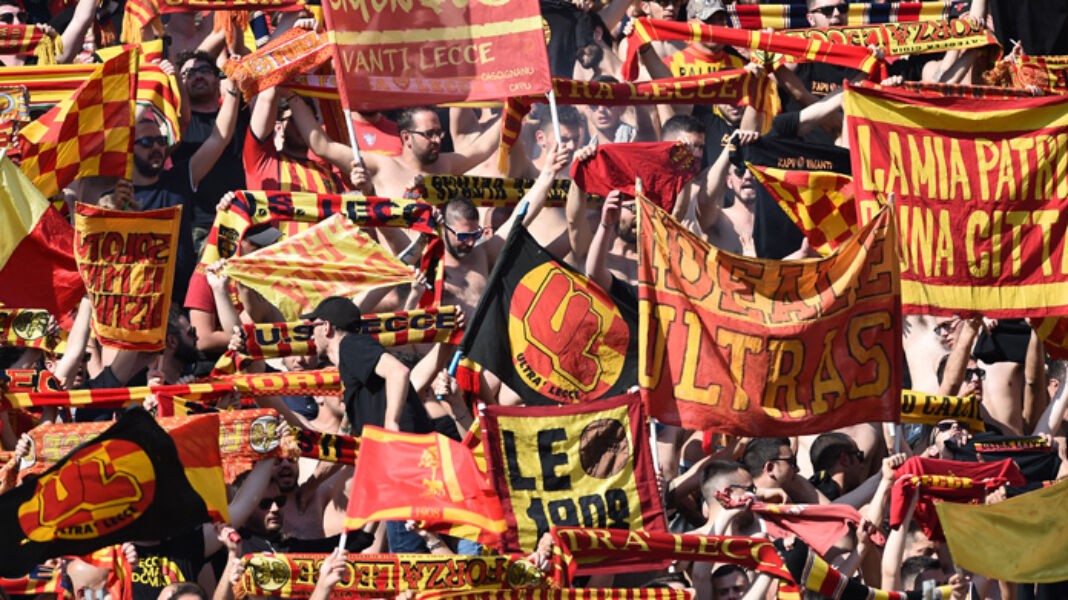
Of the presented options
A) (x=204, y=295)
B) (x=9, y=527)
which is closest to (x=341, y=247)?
(x=204, y=295)

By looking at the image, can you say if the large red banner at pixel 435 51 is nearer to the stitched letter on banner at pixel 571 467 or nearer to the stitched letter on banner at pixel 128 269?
the stitched letter on banner at pixel 128 269

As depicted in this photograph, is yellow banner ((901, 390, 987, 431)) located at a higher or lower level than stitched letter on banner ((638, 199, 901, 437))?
lower

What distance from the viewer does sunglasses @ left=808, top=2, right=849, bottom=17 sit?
16.6 metres

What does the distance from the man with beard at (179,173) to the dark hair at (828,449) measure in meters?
3.64

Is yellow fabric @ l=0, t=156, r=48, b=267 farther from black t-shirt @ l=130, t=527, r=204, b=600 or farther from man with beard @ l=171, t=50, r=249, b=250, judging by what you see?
black t-shirt @ l=130, t=527, r=204, b=600

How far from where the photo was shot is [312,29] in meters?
15.1

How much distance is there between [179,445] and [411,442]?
42.5 inches

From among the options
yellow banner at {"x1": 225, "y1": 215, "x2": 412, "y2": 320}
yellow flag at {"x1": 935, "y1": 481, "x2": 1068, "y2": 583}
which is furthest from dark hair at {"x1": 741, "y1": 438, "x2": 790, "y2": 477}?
yellow banner at {"x1": 225, "y1": 215, "x2": 412, "y2": 320}

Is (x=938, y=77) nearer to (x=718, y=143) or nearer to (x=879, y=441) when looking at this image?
(x=718, y=143)

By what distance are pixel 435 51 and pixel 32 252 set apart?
257cm

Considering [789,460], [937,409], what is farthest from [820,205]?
[789,460]

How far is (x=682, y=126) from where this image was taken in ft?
48.6

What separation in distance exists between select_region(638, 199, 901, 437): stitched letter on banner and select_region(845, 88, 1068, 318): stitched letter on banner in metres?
0.73

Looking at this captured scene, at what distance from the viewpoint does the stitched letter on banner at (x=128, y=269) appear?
1300 centimetres
